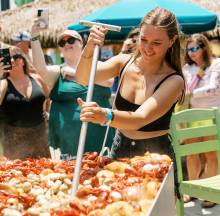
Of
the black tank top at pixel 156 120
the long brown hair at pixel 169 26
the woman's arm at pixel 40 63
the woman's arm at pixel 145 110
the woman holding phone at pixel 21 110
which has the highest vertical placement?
the long brown hair at pixel 169 26

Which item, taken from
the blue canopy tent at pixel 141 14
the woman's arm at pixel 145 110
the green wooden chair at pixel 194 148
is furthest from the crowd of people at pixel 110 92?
the blue canopy tent at pixel 141 14

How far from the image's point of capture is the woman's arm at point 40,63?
4062 millimetres

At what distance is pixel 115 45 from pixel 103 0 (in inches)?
91.9

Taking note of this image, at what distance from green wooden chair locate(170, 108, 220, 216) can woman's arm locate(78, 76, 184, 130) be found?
82 cm

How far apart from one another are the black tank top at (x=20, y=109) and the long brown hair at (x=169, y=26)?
176 centimetres

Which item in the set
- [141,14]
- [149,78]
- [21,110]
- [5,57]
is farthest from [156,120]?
[141,14]

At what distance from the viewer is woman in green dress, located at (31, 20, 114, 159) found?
4184mm

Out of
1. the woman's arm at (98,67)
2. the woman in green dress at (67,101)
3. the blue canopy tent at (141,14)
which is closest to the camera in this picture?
the woman's arm at (98,67)

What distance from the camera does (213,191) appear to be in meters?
3.28

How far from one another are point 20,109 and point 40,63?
49cm

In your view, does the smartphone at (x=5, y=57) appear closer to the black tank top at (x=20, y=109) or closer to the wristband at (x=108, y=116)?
the black tank top at (x=20, y=109)

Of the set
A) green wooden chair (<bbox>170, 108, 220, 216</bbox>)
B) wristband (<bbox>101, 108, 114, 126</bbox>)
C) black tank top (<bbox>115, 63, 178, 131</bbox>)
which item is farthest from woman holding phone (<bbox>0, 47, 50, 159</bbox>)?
wristband (<bbox>101, 108, 114, 126</bbox>)

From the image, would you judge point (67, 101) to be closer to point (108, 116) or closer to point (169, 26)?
point (169, 26)

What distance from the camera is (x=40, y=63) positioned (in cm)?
410
